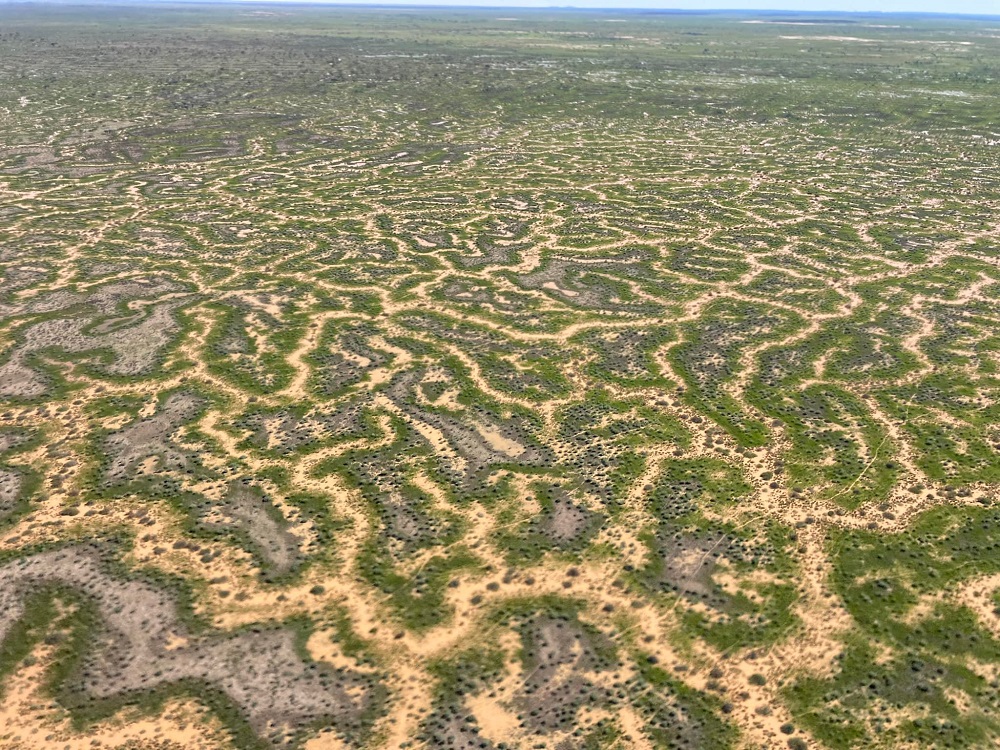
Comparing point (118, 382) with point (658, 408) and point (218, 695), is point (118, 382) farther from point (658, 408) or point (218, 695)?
point (658, 408)

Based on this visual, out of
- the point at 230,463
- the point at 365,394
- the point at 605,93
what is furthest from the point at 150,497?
the point at 605,93

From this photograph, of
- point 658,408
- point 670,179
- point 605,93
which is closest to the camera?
point 658,408

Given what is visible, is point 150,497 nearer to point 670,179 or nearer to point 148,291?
point 148,291

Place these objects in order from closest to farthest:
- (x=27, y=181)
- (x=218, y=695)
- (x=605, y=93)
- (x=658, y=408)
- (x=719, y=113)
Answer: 1. (x=218, y=695)
2. (x=658, y=408)
3. (x=27, y=181)
4. (x=719, y=113)
5. (x=605, y=93)

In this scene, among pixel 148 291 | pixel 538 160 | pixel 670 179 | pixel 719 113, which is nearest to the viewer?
pixel 148 291

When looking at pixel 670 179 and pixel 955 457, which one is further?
pixel 670 179

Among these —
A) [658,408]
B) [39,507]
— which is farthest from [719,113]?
[39,507]
